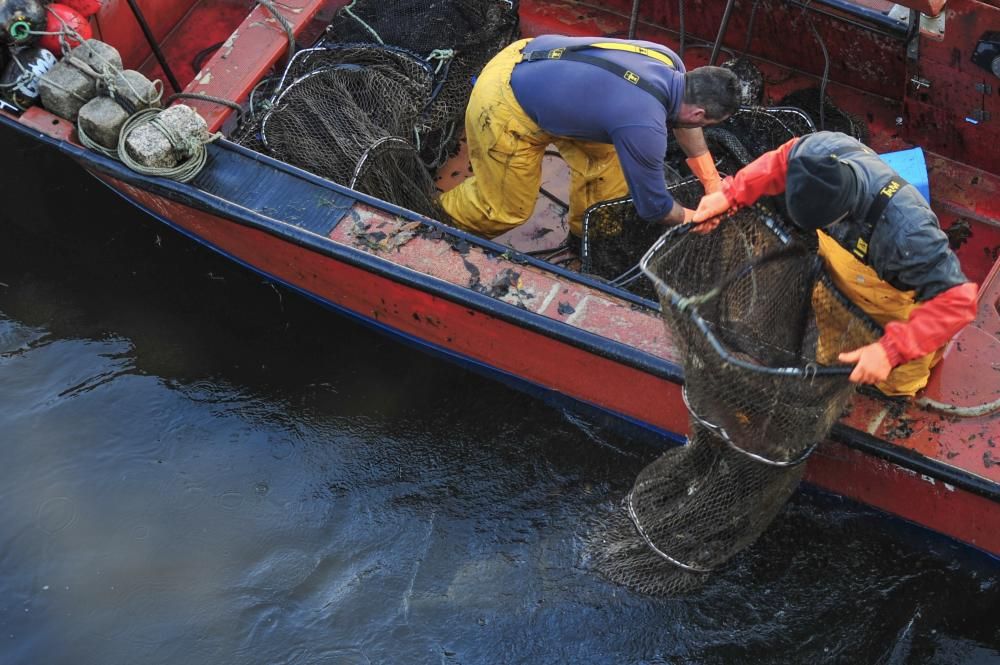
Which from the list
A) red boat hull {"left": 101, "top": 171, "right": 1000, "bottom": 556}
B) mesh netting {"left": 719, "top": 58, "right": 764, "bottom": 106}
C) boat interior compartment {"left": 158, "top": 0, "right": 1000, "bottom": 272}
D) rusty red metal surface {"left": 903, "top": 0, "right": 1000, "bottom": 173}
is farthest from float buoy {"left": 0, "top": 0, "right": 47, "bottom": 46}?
rusty red metal surface {"left": 903, "top": 0, "right": 1000, "bottom": 173}

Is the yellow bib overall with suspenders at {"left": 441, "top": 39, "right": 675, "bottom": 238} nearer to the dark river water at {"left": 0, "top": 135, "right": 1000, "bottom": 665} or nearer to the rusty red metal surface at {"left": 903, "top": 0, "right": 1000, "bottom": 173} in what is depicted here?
the dark river water at {"left": 0, "top": 135, "right": 1000, "bottom": 665}

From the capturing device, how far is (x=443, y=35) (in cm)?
686

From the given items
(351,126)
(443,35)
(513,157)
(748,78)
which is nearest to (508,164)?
(513,157)

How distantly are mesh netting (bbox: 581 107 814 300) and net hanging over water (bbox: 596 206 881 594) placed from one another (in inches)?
32.5

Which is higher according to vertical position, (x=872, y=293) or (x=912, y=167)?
(x=912, y=167)

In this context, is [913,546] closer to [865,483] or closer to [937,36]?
[865,483]

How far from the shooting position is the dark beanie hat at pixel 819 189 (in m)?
4.25

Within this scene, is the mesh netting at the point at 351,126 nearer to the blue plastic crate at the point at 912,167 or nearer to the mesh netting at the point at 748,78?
the mesh netting at the point at 748,78

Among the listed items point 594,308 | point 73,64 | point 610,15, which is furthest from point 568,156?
point 73,64

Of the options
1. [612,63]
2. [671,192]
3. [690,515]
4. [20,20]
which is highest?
[20,20]

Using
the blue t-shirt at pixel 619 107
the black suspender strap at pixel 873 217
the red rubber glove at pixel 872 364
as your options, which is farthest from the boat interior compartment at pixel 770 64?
the red rubber glove at pixel 872 364

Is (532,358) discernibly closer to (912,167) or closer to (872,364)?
(872,364)

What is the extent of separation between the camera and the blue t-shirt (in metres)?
5.17

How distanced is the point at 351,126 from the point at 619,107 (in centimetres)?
184
